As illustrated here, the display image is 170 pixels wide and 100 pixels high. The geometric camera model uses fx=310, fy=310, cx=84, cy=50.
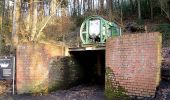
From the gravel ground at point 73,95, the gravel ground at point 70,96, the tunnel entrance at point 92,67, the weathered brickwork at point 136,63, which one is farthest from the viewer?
the tunnel entrance at point 92,67

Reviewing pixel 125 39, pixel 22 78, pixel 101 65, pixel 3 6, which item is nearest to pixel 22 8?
pixel 3 6

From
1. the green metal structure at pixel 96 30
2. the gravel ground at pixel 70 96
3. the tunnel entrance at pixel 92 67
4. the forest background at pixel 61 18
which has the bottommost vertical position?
the gravel ground at pixel 70 96

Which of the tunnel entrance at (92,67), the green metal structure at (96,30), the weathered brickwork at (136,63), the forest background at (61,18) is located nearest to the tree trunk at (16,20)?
the forest background at (61,18)

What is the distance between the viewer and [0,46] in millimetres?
23641

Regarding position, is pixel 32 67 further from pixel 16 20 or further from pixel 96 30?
pixel 16 20

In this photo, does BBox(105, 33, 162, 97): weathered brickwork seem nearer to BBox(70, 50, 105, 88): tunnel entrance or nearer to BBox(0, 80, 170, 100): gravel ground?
BBox(0, 80, 170, 100): gravel ground

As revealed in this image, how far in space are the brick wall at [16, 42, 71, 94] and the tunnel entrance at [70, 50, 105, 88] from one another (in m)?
2.87

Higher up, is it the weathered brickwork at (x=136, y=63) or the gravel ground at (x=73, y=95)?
the weathered brickwork at (x=136, y=63)

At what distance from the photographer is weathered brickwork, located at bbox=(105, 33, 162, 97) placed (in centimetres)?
980

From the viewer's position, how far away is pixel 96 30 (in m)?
14.0

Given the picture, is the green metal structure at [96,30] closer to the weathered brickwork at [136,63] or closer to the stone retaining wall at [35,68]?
the stone retaining wall at [35,68]

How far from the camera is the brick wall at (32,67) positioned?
13.0 meters

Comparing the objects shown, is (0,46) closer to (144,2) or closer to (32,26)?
(32,26)

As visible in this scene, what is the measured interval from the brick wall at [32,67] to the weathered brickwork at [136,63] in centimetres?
305
